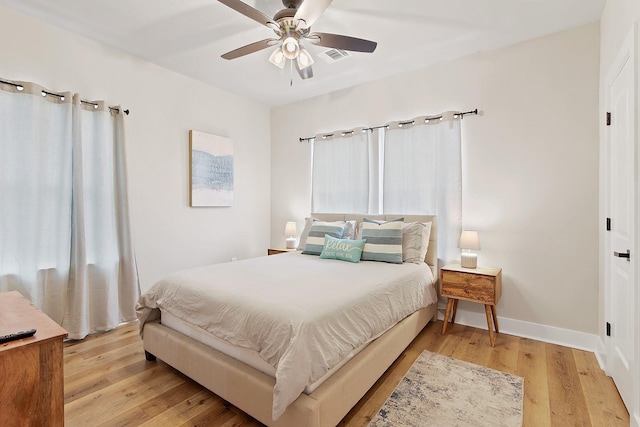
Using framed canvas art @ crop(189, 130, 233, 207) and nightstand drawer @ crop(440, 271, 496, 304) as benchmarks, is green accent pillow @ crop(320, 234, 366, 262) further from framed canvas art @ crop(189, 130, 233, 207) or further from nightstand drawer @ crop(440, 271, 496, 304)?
framed canvas art @ crop(189, 130, 233, 207)

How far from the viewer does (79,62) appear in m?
2.85

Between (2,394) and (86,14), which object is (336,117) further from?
(2,394)

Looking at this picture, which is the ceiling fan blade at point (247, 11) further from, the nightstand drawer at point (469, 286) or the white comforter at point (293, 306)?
the nightstand drawer at point (469, 286)

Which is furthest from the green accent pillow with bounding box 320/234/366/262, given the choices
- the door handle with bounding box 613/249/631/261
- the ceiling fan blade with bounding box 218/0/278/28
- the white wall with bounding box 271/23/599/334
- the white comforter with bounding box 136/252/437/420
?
the ceiling fan blade with bounding box 218/0/278/28

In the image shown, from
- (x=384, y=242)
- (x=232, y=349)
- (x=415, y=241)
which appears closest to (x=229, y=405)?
(x=232, y=349)

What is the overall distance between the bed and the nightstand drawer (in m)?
0.38

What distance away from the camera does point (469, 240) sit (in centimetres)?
296

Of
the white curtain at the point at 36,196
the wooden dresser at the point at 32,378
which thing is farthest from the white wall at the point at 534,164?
the white curtain at the point at 36,196

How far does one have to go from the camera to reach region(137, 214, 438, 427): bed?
59.1 inches

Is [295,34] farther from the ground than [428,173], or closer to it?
farther from the ground

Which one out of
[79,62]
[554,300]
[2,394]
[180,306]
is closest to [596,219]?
[554,300]

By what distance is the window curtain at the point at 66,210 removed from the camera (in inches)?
97.7

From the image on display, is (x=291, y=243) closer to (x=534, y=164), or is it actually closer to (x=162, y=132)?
(x=162, y=132)

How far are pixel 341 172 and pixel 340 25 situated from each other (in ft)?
5.95
